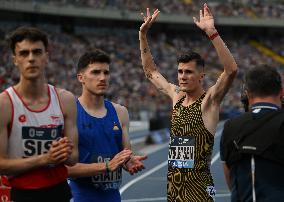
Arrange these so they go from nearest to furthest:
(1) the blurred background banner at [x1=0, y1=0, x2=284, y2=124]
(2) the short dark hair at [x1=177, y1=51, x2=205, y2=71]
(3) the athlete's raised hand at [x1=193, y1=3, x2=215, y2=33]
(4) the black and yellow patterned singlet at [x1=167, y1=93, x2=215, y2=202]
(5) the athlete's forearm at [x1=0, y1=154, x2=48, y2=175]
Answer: (5) the athlete's forearm at [x1=0, y1=154, x2=48, y2=175] → (3) the athlete's raised hand at [x1=193, y1=3, x2=215, y2=33] → (4) the black and yellow patterned singlet at [x1=167, y1=93, x2=215, y2=202] → (2) the short dark hair at [x1=177, y1=51, x2=205, y2=71] → (1) the blurred background banner at [x1=0, y1=0, x2=284, y2=124]

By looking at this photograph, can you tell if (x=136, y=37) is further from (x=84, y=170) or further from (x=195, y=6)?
(x=84, y=170)

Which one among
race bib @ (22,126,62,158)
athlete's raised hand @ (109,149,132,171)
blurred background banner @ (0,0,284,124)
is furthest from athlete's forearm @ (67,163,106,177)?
blurred background banner @ (0,0,284,124)

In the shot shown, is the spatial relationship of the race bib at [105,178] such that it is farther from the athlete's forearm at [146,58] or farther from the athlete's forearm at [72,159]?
the athlete's forearm at [146,58]

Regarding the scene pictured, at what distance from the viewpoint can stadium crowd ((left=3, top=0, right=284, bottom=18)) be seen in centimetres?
4813

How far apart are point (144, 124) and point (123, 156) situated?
28.0m

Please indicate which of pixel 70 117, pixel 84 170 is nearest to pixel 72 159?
pixel 70 117

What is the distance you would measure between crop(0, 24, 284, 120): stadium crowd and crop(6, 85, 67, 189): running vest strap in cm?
2498

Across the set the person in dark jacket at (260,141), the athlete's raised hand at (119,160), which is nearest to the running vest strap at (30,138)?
the athlete's raised hand at (119,160)

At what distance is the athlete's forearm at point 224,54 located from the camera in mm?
5379

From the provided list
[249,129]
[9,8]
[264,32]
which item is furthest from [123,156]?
[264,32]

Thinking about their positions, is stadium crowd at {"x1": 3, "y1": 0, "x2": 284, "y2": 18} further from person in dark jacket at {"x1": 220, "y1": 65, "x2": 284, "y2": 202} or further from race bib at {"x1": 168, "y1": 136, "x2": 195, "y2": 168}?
person in dark jacket at {"x1": 220, "y1": 65, "x2": 284, "y2": 202}

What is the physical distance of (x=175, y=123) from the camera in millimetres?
5930

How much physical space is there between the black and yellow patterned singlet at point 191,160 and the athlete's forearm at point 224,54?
0.54 meters

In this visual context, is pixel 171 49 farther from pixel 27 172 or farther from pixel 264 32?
pixel 27 172
